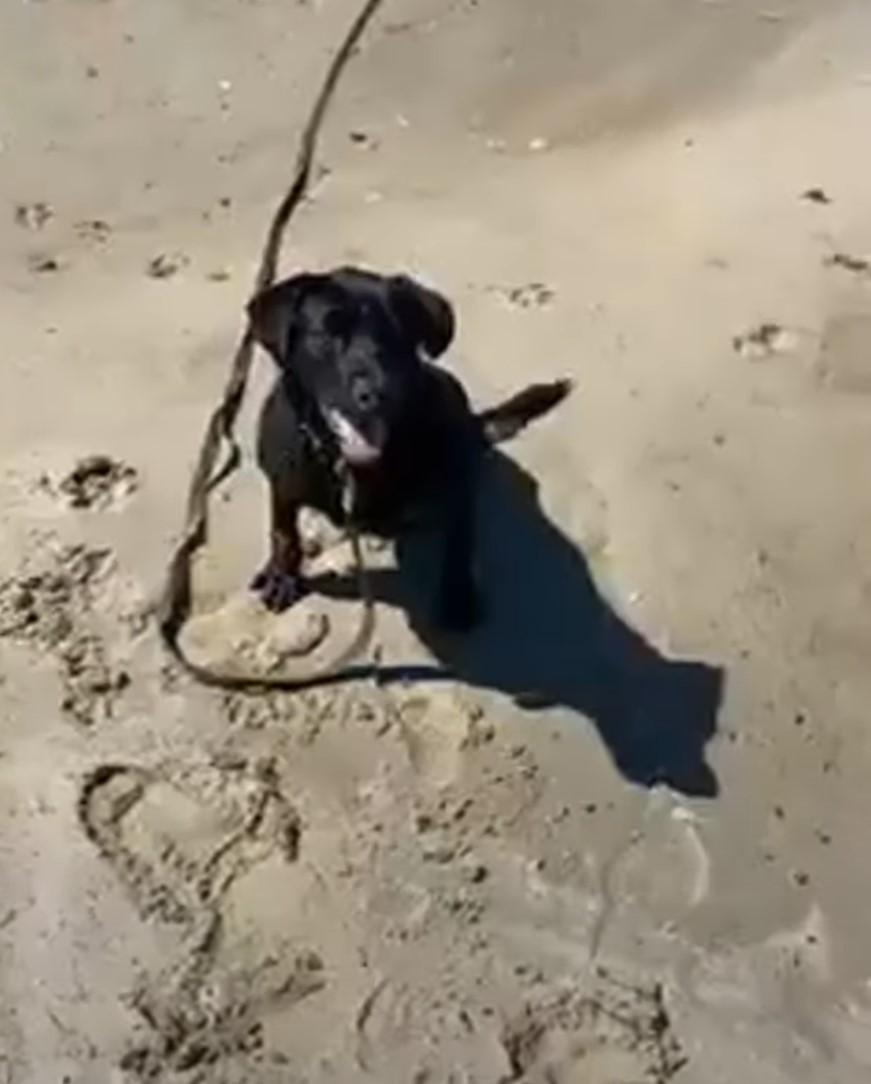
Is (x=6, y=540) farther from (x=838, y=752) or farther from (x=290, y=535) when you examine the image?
(x=838, y=752)

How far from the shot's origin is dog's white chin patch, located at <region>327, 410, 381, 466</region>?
5141 mm

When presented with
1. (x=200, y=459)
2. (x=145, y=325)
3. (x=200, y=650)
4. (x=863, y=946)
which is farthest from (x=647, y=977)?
(x=145, y=325)

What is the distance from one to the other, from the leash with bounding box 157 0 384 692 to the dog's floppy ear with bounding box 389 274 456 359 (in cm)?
31

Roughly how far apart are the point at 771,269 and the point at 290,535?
169 centimetres

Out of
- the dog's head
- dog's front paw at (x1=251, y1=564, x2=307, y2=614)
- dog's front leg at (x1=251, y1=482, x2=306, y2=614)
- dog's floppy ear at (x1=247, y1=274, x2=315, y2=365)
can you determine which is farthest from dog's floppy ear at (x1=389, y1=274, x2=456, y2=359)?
dog's front paw at (x1=251, y1=564, x2=307, y2=614)

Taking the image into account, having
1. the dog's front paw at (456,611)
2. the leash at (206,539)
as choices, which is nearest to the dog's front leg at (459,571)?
the dog's front paw at (456,611)

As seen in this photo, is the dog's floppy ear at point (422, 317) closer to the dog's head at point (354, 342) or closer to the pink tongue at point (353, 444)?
the dog's head at point (354, 342)

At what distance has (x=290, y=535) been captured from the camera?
552 centimetres

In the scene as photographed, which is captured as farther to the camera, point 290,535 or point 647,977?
point 290,535

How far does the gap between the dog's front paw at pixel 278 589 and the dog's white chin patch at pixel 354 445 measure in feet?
Answer: 1.45

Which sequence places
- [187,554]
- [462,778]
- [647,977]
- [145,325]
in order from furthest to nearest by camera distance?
[145,325] → [187,554] → [462,778] → [647,977]

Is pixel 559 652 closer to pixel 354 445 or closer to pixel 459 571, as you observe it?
pixel 459 571

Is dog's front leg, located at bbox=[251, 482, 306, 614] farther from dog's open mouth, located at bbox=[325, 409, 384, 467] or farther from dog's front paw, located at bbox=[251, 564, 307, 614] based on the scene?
dog's open mouth, located at bbox=[325, 409, 384, 467]

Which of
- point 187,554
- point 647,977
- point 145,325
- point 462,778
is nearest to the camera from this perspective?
point 647,977
